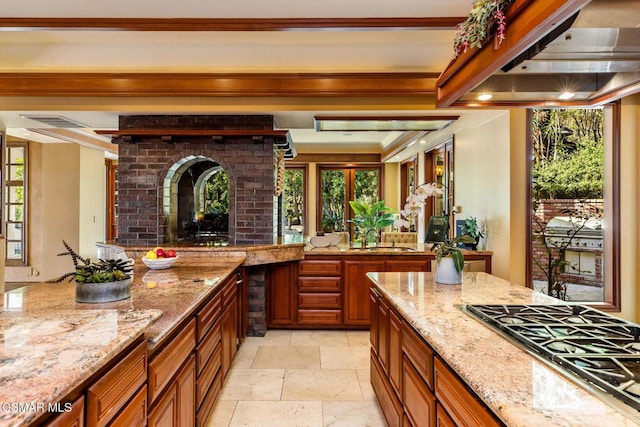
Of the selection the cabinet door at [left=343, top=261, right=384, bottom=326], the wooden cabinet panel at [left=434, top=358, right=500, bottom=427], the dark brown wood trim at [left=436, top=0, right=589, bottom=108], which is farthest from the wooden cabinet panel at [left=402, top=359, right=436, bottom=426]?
the cabinet door at [left=343, top=261, right=384, bottom=326]

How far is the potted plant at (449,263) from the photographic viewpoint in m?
2.33

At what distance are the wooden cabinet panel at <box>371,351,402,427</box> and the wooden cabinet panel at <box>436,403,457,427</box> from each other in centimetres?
57

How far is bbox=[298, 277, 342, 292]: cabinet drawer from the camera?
13.6ft

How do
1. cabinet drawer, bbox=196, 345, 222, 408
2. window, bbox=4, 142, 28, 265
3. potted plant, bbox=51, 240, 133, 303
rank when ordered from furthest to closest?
window, bbox=4, 142, 28, 265 < cabinet drawer, bbox=196, 345, 222, 408 < potted plant, bbox=51, 240, 133, 303

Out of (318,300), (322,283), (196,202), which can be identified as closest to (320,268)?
(322,283)

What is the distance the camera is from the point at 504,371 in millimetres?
1096

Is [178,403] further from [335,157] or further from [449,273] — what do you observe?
[335,157]

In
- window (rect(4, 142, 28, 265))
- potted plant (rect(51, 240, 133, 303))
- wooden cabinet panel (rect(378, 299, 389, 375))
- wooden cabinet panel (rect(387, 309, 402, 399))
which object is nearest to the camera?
potted plant (rect(51, 240, 133, 303))

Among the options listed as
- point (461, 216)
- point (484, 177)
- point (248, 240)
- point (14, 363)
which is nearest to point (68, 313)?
point (14, 363)

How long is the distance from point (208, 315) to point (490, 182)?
3.25 meters

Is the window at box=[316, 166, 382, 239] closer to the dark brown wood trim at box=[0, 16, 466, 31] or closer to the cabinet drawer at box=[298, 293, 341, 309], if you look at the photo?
the cabinet drawer at box=[298, 293, 341, 309]

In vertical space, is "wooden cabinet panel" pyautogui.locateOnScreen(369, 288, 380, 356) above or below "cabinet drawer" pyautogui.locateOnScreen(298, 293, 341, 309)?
above

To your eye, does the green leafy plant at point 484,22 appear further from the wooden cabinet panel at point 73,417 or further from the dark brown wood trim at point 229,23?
the wooden cabinet panel at point 73,417

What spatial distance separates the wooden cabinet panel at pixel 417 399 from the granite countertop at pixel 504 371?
0.85 ft
